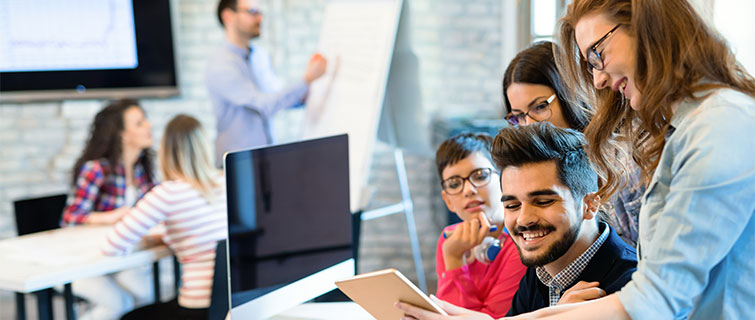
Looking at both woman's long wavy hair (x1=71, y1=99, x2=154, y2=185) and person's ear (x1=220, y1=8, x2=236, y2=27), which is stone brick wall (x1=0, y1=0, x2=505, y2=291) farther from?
woman's long wavy hair (x1=71, y1=99, x2=154, y2=185)

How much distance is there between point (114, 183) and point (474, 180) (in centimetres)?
188

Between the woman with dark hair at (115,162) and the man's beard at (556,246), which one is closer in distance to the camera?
the man's beard at (556,246)

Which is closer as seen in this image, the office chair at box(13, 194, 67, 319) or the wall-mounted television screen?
the office chair at box(13, 194, 67, 319)

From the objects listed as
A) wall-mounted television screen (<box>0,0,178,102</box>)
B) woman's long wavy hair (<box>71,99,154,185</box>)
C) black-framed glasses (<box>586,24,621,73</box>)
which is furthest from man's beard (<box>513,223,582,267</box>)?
wall-mounted television screen (<box>0,0,178,102</box>)

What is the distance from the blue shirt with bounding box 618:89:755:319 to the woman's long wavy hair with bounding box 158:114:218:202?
1.84 metres

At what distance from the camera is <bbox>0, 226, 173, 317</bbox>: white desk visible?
220 centimetres

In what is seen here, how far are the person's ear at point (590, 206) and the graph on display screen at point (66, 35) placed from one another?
341 centimetres

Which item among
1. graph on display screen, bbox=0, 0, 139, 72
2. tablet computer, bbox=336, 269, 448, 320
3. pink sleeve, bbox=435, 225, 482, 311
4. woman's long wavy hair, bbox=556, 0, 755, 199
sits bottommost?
pink sleeve, bbox=435, 225, 482, 311

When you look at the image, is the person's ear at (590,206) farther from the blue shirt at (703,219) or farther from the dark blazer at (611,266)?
the blue shirt at (703,219)

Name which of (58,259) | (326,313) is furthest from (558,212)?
(58,259)

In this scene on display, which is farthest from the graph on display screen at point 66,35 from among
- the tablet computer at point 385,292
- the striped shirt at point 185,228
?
the tablet computer at point 385,292

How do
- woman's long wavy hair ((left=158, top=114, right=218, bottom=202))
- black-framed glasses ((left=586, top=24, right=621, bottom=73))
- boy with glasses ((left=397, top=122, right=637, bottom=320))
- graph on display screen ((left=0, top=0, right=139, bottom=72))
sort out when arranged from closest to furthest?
1. black-framed glasses ((left=586, top=24, right=621, bottom=73))
2. boy with glasses ((left=397, top=122, right=637, bottom=320))
3. woman's long wavy hair ((left=158, top=114, right=218, bottom=202))
4. graph on display screen ((left=0, top=0, right=139, bottom=72))

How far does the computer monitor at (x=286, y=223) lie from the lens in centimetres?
152

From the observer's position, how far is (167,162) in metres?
2.58
